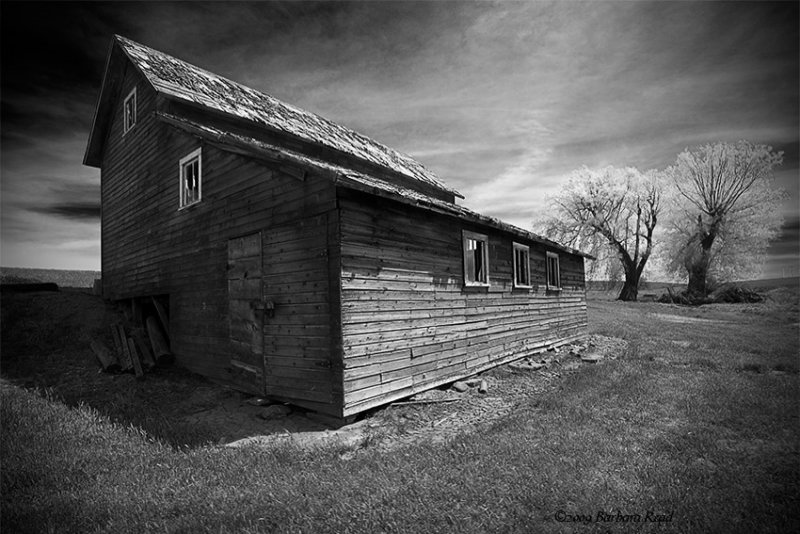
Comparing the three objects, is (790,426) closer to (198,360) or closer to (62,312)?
(198,360)

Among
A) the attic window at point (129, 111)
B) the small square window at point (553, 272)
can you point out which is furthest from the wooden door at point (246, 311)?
the small square window at point (553, 272)

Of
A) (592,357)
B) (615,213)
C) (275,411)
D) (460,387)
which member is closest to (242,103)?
(275,411)

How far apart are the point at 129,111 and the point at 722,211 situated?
44480 millimetres

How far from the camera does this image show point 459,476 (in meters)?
5.22

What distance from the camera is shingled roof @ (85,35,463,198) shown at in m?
11.9

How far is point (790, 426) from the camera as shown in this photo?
7105 mm

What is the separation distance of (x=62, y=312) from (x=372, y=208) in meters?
14.2

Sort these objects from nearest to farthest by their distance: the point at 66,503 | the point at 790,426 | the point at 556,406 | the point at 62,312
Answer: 1. the point at 66,503
2. the point at 790,426
3. the point at 556,406
4. the point at 62,312

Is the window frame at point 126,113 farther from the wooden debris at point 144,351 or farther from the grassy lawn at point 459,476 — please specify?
the grassy lawn at point 459,476

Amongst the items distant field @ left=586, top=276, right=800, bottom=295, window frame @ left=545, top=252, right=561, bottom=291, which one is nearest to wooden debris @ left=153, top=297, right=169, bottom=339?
window frame @ left=545, top=252, right=561, bottom=291

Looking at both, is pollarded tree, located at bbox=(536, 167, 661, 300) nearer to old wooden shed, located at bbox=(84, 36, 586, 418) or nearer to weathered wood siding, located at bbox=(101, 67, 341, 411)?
old wooden shed, located at bbox=(84, 36, 586, 418)

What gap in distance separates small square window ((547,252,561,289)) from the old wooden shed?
0.57 feet

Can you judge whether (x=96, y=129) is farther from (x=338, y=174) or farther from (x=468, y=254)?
(x=468, y=254)

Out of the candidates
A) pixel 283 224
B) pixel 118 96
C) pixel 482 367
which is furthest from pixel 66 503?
pixel 118 96
